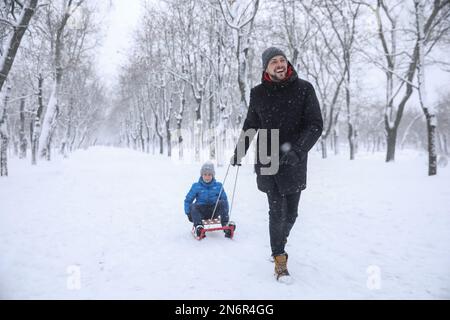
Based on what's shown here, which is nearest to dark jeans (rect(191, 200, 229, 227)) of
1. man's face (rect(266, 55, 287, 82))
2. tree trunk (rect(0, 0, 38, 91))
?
man's face (rect(266, 55, 287, 82))

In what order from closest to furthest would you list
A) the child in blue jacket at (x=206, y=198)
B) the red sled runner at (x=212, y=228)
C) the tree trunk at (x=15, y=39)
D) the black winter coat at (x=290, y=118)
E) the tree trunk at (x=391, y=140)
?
the black winter coat at (x=290, y=118)
the red sled runner at (x=212, y=228)
the child in blue jacket at (x=206, y=198)
the tree trunk at (x=15, y=39)
the tree trunk at (x=391, y=140)

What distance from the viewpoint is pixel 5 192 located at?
29.8 feet

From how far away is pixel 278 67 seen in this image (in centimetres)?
299

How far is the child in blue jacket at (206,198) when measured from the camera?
193 inches

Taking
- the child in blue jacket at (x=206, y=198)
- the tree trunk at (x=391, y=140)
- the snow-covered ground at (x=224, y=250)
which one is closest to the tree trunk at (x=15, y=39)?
the snow-covered ground at (x=224, y=250)

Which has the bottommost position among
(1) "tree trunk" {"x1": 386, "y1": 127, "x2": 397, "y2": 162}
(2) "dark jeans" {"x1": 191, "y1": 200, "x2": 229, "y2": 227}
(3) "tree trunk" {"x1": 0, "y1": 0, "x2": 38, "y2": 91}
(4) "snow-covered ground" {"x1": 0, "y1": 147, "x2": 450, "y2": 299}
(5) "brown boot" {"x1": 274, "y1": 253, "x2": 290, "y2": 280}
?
(4) "snow-covered ground" {"x1": 0, "y1": 147, "x2": 450, "y2": 299}

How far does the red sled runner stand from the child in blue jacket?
11cm

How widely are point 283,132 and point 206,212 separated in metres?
2.45

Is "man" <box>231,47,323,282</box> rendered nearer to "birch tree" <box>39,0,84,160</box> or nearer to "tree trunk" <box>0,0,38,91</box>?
"tree trunk" <box>0,0,38,91</box>

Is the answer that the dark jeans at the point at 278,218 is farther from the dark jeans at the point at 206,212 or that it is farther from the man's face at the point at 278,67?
the dark jeans at the point at 206,212

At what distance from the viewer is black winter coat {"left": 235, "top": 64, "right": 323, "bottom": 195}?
9.78 ft

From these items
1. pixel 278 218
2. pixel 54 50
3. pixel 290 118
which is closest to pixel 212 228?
pixel 278 218

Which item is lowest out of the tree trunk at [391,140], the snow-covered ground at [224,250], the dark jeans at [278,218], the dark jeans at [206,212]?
the snow-covered ground at [224,250]
